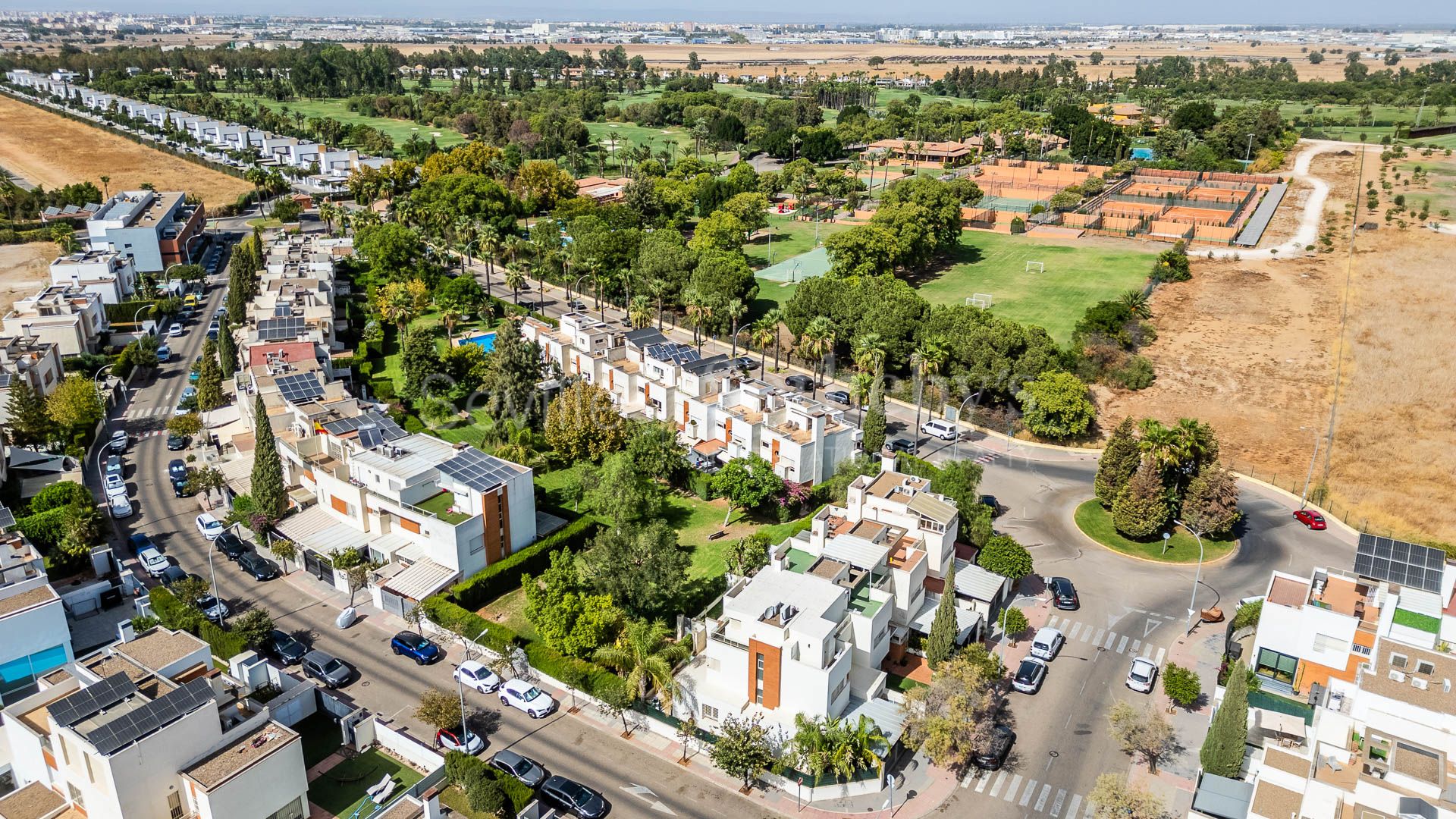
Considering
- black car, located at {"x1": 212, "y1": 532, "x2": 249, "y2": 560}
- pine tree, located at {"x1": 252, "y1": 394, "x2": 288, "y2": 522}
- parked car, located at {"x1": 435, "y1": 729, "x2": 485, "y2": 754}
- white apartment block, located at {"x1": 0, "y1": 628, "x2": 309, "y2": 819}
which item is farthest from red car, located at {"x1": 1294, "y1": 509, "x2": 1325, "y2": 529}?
black car, located at {"x1": 212, "y1": 532, "x2": 249, "y2": 560}

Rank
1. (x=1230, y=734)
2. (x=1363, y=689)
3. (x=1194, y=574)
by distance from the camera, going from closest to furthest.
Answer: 1. (x=1363, y=689)
2. (x=1230, y=734)
3. (x=1194, y=574)

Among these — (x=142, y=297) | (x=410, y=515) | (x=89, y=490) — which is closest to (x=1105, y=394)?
(x=410, y=515)

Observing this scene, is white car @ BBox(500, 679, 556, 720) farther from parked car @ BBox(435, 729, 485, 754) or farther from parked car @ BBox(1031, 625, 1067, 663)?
parked car @ BBox(1031, 625, 1067, 663)

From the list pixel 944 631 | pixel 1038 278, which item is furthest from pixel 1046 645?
pixel 1038 278

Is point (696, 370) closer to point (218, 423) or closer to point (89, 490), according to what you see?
point (218, 423)

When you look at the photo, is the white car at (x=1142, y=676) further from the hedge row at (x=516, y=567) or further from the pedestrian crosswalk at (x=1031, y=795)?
the hedge row at (x=516, y=567)

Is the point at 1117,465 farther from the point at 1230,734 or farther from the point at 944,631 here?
the point at 1230,734
